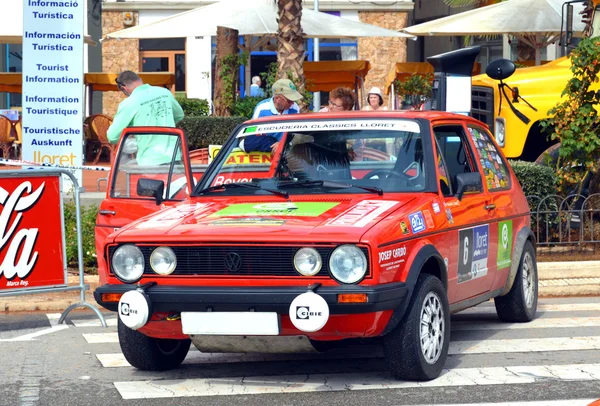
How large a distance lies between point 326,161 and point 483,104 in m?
8.17

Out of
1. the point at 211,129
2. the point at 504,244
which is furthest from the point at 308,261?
the point at 211,129

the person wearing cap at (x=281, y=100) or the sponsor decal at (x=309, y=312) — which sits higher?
the person wearing cap at (x=281, y=100)

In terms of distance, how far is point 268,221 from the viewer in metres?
6.74

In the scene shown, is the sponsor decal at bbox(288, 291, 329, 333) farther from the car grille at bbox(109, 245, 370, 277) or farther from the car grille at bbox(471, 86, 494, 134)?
the car grille at bbox(471, 86, 494, 134)

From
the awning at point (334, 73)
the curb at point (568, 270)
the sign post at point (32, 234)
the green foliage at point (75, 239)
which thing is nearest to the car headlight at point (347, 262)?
the sign post at point (32, 234)

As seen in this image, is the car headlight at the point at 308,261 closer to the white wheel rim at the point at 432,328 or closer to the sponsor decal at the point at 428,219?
the white wheel rim at the point at 432,328

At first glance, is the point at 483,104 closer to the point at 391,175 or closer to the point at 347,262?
the point at 391,175

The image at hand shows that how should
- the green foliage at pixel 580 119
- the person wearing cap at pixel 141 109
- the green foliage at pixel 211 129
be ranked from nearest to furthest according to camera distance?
the person wearing cap at pixel 141 109 < the green foliage at pixel 580 119 < the green foliage at pixel 211 129

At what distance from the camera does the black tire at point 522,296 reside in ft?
29.3

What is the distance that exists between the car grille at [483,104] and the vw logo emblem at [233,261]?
9.01 meters

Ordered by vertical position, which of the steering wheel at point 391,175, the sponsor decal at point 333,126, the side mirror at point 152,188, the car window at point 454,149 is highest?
the sponsor decal at point 333,126

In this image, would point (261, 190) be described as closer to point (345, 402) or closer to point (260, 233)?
point (260, 233)

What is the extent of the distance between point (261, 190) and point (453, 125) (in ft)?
5.15

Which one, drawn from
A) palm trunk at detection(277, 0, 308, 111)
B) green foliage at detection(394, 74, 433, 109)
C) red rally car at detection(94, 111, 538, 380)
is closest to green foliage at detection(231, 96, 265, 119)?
palm trunk at detection(277, 0, 308, 111)
